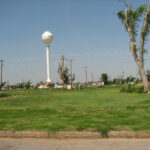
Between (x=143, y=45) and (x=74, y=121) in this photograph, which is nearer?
(x=74, y=121)

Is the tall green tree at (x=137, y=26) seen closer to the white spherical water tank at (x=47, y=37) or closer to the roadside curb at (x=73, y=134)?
the roadside curb at (x=73, y=134)

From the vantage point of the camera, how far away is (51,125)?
621 centimetres

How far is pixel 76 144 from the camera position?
4.95 metres

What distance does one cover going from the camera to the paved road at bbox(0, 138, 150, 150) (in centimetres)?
468

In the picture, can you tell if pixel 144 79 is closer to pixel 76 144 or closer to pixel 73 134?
pixel 73 134

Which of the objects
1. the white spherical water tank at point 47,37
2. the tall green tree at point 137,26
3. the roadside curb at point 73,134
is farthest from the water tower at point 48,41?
the roadside curb at point 73,134

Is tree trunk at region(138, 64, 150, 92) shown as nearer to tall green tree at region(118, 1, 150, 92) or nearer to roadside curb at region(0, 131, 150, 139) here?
tall green tree at region(118, 1, 150, 92)

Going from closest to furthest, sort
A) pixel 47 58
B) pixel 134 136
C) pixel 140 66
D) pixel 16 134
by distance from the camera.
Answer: pixel 134 136, pixel 16 134, pixel 140 66, pixel 47 58

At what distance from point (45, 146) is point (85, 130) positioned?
1139 millimetres

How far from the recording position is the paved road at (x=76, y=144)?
468 cm

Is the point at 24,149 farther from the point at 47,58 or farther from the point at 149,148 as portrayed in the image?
the point at 47,58

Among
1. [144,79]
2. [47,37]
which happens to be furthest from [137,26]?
[47,37]

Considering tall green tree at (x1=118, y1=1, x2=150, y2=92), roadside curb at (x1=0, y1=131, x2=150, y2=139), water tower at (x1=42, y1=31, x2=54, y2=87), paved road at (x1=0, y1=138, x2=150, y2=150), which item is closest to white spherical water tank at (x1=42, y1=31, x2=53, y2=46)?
water tower at (x1=42, y1=31, x2=54, y2=87)

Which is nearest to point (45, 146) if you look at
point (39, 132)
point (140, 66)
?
point (39, 132)
